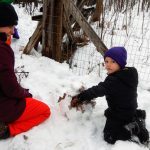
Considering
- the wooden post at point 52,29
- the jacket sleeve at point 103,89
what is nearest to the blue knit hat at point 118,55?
the jacket sleeve at point 103,89

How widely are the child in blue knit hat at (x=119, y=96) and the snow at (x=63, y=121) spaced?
12 centimetres

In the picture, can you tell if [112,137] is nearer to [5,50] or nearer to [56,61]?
[5,50]

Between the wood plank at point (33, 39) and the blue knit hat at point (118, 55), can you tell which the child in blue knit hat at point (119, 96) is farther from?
the wood plank at point (33, 39)

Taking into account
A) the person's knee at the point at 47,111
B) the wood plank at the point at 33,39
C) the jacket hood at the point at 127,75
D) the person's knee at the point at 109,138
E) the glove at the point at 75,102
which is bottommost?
the person's knee at the point at 109,138

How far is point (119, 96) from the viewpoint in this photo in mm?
3258

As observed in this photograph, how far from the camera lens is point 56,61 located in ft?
16.8

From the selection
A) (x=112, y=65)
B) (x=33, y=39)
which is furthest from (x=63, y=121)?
(x=33, y=39)

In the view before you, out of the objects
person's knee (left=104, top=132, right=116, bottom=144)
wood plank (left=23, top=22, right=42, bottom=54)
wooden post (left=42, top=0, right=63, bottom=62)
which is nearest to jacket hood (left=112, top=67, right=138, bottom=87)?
person's knee (left=104, top=132, right=116, bottom=144)

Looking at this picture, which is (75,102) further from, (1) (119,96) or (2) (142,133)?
(2) (142,133)

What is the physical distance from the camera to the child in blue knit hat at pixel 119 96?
3229mm

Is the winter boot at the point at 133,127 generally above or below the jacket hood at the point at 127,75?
below

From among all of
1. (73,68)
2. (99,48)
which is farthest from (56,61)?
(99,48)

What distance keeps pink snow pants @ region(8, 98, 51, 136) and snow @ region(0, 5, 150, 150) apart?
0.06m

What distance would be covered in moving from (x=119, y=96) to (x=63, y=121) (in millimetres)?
716
